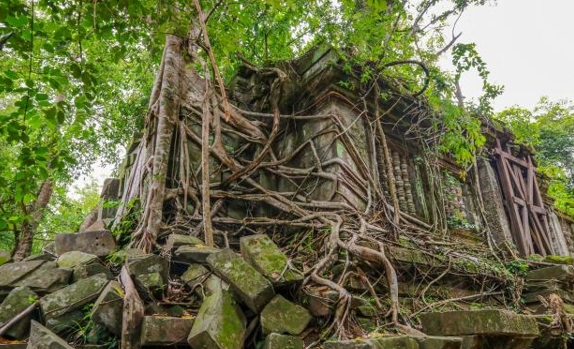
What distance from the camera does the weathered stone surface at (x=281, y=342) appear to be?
184 cm

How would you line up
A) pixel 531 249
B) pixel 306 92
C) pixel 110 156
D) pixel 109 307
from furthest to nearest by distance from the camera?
1. pixel 110 156
2. pixel 531 249
3. pixel 306 92
4. pixel 109 307

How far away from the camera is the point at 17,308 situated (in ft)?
7.39

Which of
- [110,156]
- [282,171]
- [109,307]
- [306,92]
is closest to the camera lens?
[109,307]

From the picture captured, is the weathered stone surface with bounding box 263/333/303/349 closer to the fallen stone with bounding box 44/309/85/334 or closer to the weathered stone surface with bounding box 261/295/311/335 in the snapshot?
the weathered stone surface with bounding box 261/295/311/335

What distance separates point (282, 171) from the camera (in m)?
4.41

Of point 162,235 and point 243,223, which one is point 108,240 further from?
point 243,223

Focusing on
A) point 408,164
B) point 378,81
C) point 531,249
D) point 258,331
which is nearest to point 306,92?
point 378,81

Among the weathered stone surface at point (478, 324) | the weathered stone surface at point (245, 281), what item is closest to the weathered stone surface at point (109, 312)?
the weathered stone surface at point (245, 281)

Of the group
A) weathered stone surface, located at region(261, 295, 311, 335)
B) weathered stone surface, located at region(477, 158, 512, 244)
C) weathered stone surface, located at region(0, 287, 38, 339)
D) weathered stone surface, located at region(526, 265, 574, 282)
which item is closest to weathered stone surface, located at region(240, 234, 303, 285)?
weathered stone surface, located at region(261, 295, 311, 335)

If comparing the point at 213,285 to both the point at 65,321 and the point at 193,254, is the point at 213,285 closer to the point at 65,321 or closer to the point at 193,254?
the point at 193,254

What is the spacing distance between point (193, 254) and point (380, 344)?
1.56 m

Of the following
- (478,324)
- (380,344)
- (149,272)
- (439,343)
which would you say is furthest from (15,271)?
(478,324)

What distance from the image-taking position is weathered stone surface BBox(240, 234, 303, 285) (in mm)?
2234

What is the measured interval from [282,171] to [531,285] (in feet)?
10.6
